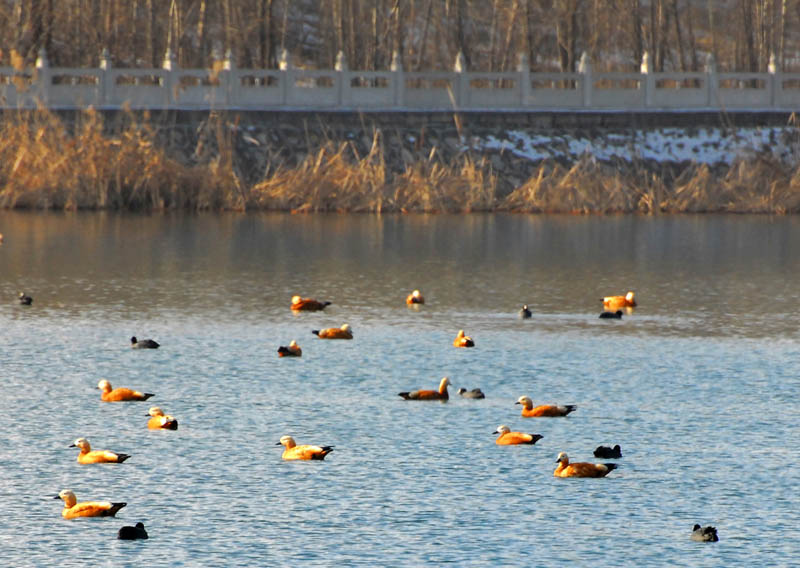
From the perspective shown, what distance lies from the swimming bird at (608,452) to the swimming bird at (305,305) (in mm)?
9104

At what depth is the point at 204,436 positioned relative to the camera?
1363 cm

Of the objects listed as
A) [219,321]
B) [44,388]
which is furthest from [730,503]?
[219,321]

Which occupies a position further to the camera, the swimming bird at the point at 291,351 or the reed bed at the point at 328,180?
the reed bed at the point at 328,180

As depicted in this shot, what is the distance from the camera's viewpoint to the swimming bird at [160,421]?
13.8 meters

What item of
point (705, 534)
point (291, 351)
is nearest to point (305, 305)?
point (291, 351)

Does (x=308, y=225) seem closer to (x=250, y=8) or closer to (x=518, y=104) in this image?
(x=518, y=104)

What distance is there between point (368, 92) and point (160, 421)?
2969cm

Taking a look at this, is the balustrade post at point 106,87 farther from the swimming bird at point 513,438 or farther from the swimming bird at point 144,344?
the swimming bird at point 513,438

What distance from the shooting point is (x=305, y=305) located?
70.6 ft

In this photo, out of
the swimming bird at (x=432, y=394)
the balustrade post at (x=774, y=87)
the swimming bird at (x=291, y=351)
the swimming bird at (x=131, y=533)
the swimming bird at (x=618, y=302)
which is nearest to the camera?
the swimming bird at (x=131, y=533)

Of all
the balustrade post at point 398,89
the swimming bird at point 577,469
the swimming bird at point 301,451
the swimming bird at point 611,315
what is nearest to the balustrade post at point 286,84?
the balustrade post at point 398,89

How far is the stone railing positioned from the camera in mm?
41594

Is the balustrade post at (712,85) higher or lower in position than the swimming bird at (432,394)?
higher

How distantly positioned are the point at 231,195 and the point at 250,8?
18950 mm
